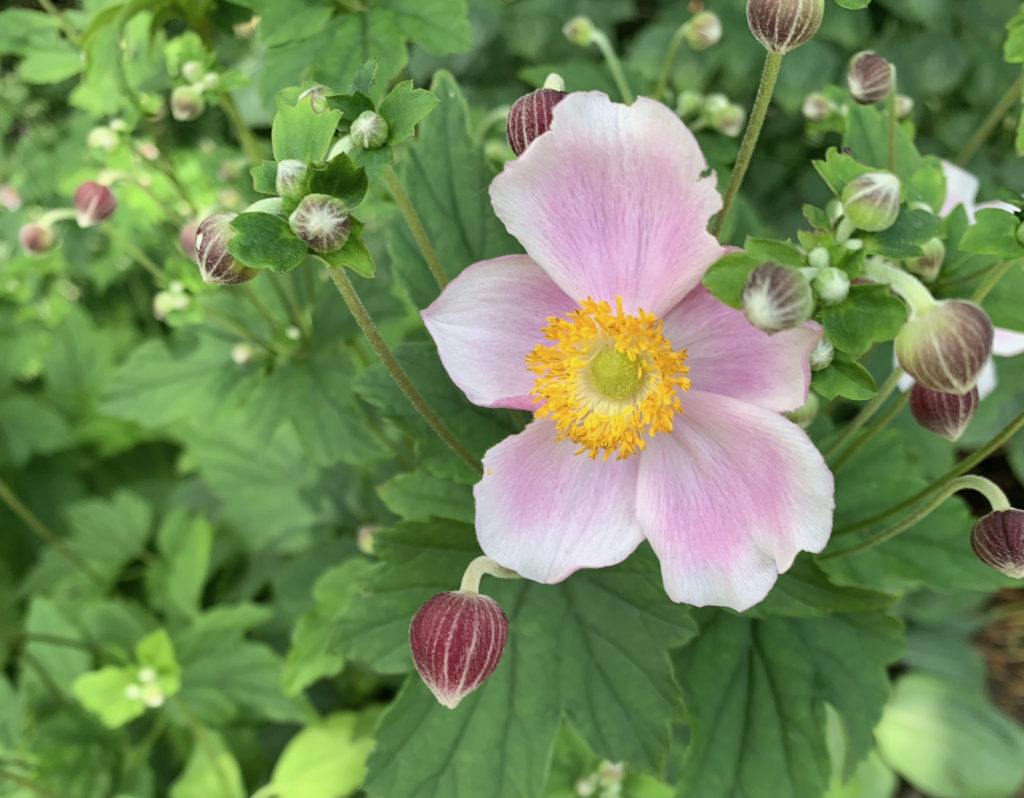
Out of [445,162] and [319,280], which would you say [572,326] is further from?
[319,280]

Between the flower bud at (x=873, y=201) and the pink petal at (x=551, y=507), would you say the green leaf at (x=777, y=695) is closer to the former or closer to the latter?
the pink petal at (x=551, y=507)

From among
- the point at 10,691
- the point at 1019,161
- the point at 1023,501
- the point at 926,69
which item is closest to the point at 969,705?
the point at 1023,501

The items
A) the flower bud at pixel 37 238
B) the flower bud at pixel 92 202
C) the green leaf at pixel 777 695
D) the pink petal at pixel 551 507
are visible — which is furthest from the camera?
the flower bud at pixel 37 238

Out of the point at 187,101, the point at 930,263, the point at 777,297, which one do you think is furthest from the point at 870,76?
the point at 187,101

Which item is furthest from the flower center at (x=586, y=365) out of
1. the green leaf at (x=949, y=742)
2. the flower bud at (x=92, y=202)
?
the green leaf at (x=949, y=742)

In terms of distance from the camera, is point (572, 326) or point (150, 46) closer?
point (572, 326)

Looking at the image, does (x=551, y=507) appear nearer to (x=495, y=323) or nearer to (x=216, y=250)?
(x=495, y=323)
